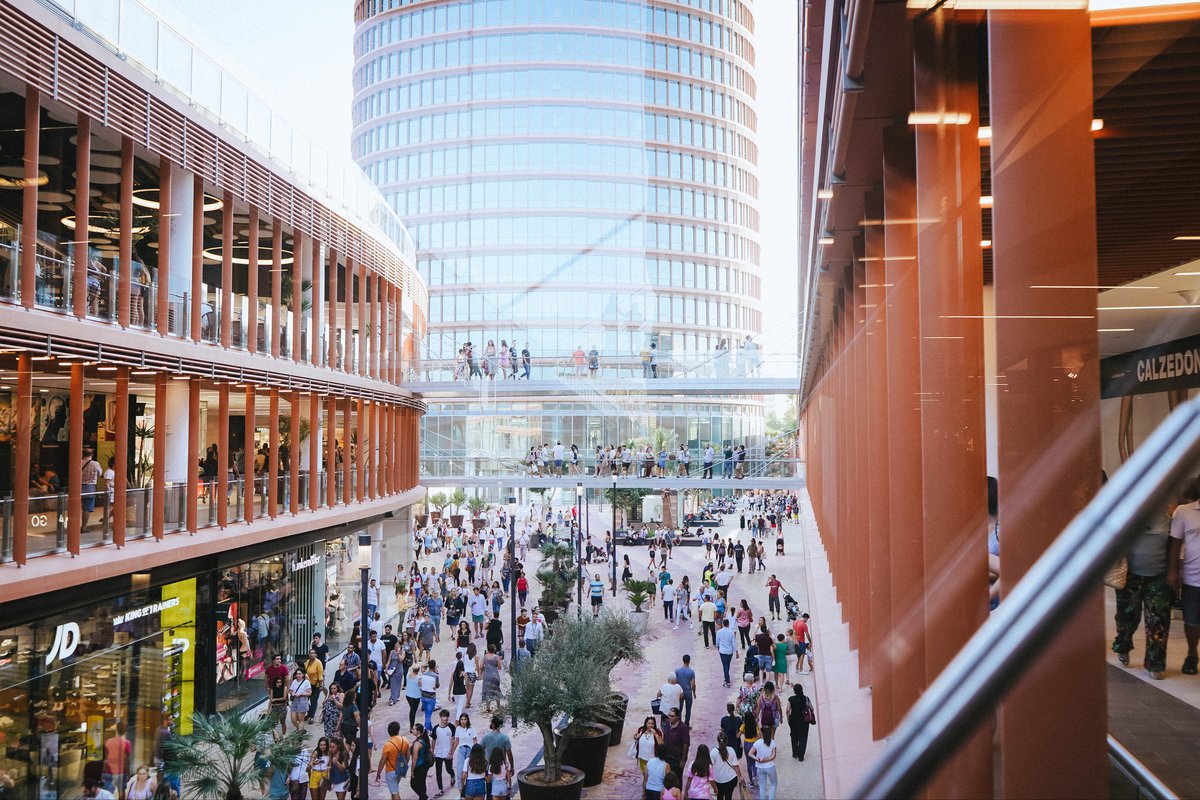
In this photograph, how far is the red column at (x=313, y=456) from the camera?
83.7 feet

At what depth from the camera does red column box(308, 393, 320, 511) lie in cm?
2550

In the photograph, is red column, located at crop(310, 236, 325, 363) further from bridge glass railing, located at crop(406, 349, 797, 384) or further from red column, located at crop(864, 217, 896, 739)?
red column, located at crop(864, 217, 896, 739)

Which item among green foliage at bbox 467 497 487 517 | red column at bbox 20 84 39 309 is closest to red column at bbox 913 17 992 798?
red column at bbox 20 84 39 309

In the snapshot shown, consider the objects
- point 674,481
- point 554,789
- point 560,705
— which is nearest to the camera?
point 554,789

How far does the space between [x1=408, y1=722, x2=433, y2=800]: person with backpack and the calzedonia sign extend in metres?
13.9

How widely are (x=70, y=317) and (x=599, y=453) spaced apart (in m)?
31.2

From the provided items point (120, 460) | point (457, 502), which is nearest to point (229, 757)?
point (120, 460)

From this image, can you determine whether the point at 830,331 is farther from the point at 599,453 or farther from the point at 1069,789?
the point at 599,453

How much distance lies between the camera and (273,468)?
23.4m

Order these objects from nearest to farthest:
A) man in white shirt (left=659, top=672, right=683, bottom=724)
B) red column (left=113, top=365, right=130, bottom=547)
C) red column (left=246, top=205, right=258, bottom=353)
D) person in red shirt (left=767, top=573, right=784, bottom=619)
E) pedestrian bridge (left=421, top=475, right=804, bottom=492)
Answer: red column (left=113, top=365, right=130, bottom=547) → man in white shirt (left=659, top=672, right=683, bottom=724) → red column (left=246, top=205, right=258, bottom=353) → person in red shirt (left=767, top=573, right=784, bottom=619) → pedestrian bridge (left=421, top=475, right=804, bottom=492)

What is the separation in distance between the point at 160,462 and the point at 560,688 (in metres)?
8.95

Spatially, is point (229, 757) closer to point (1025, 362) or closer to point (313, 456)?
point (313, 456)

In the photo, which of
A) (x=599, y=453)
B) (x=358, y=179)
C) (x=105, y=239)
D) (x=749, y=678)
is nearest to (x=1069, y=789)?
(x=749, y=678)

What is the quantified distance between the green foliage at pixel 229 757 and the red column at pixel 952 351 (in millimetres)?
10966
